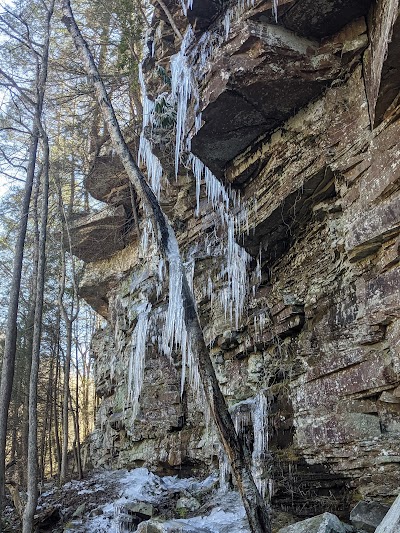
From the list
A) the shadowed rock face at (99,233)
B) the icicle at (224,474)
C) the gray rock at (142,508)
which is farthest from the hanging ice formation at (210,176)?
the shadowed rock face at (99,233)

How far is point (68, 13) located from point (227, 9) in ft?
7.37

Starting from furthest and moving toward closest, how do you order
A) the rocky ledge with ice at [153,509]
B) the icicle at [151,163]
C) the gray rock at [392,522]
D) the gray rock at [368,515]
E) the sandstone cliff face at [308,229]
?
the icicle at [151,163]
the sandstone cliff face at [308,229]
the rocky ledge with ice at [153,509]
the gray rock at [368,515]
the gray rock at [392,522]

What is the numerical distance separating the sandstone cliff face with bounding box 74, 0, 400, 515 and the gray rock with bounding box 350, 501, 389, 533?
0.30 m

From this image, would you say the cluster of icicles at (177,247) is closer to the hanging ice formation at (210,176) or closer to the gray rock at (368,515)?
the hanging ice formation at (210,176)

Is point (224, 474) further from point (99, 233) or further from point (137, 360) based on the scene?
point (99, 233)

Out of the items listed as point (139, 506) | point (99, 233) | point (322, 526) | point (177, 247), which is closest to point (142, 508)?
point (139, 506)

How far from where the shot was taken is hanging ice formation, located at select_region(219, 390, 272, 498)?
5689 millimetres

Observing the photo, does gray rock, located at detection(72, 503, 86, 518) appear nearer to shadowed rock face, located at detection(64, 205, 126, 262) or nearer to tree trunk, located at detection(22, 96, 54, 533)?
tree trunk, located at detection(22, 96, 54, 533)

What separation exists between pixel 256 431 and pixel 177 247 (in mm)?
2780

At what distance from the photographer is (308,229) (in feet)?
20.4

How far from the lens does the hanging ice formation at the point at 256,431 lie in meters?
5.69

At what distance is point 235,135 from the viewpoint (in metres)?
6.28

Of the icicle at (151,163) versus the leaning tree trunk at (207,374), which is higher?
the icicle at (151,163)

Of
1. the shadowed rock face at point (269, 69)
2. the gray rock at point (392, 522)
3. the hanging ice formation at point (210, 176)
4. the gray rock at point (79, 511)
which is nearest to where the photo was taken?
the gray rock at point (392, 522)
